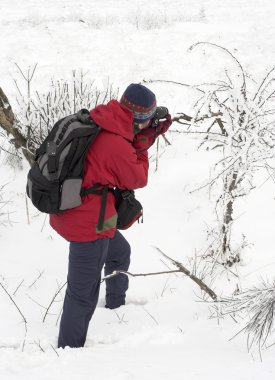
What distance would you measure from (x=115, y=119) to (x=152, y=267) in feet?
5.47

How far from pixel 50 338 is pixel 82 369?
2.59 ft

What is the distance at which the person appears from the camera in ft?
6.40

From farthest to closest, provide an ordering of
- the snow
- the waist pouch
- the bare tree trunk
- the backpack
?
the bare tree trunk, the waist pouch, the backpack, the snow

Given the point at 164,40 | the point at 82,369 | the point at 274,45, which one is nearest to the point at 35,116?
the point at 82,369

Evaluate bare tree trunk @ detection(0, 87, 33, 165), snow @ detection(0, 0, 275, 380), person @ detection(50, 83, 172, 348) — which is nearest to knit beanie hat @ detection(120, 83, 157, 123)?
person @ detection(50, 83, 172, 348)

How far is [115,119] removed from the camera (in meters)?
1.95

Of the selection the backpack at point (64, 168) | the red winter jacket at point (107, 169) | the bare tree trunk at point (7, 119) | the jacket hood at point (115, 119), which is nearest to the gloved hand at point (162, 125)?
the red winter jacket at point (107, 169)

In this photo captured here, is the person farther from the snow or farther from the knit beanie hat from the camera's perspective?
the snow

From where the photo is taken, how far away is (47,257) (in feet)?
11.0

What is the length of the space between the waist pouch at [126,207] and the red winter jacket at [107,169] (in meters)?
0.08

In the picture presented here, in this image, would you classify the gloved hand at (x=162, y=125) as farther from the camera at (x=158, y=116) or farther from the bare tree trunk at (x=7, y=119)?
the bare tree trunk at (x=7, y=119)

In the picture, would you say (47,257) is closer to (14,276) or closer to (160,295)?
(14,276)

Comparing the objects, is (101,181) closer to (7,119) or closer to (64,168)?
(64,168)

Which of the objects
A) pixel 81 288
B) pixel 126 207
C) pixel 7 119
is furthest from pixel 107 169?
pixel 7 119
